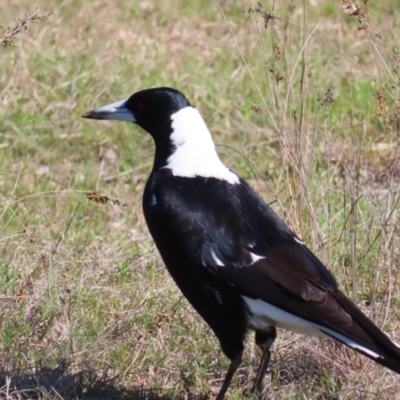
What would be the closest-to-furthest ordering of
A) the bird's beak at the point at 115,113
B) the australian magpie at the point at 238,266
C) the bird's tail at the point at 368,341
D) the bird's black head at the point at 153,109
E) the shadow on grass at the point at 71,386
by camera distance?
the bird's tail at the point at 368,341
the australian magpie at the point at 238,266
the shadow on grass at the point at 71,386
the bird's black head at the point at 153,109
the bird's beak at the point at 115,113

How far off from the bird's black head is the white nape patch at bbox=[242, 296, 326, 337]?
844 millimetres

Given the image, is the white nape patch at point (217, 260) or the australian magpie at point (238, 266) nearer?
the australian magpie at point (238, 266)

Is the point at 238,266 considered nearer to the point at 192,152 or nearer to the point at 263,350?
the point at 263,350

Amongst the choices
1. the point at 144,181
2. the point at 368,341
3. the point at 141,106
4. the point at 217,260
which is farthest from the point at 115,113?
the point at 144,181

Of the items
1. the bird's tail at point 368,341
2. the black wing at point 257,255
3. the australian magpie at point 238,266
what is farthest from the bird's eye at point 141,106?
the bird's tail at point 368,341

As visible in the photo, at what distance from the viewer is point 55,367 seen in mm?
3676

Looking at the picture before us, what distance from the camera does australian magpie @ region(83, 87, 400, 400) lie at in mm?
3221

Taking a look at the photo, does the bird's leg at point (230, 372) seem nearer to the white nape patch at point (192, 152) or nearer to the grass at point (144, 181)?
the grass at point (144, 181)

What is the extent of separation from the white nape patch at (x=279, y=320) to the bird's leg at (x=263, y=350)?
96 millimetres

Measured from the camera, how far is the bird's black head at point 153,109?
3.96 meters

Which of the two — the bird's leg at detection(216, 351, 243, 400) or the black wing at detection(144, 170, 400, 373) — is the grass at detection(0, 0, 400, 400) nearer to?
the bird's leg at detection(216, 351, 243, 400)

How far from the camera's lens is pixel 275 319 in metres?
3.36

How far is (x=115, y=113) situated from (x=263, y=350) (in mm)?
1172

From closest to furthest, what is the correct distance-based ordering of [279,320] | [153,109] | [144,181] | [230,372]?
[279,320] < [230,372] < [153,109] < [144,181]
